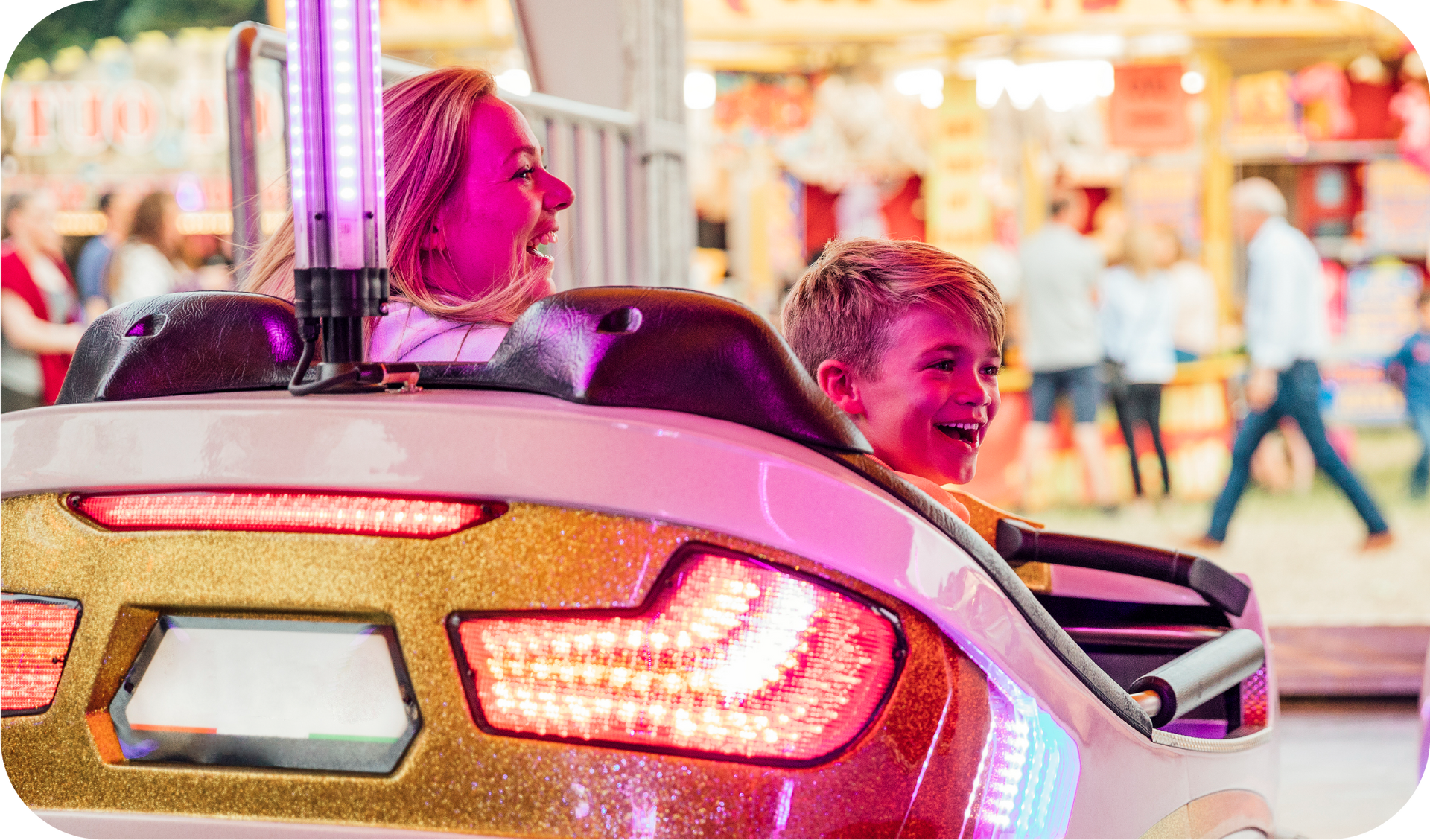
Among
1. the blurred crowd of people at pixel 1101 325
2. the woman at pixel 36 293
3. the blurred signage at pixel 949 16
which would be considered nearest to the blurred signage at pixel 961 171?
the blurred crowd of people at pixel 1101 325

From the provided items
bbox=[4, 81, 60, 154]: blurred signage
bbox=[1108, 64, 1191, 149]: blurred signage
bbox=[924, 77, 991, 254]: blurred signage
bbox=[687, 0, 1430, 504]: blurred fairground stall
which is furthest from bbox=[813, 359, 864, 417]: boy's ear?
bbox=[4, 81, 60, 154]: blurred signage

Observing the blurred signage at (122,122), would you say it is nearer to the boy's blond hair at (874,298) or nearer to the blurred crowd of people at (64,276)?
the blurred crowd of people at (64,276)

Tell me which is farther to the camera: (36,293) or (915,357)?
(36,293)

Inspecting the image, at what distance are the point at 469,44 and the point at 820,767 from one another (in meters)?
7.54

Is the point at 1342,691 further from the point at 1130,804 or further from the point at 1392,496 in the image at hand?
the point at 1392,496

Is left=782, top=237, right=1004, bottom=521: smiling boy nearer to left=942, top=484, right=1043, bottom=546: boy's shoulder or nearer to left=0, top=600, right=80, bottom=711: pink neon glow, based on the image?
left=942, top=484, right=1043, bottom=546: boy's shoulder

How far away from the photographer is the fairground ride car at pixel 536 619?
881 mm

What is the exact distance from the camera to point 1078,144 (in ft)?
26.7

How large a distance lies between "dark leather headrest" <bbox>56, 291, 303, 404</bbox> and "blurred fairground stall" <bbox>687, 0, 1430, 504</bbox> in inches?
252

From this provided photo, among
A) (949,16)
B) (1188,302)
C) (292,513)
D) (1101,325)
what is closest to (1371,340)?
(1188,302)

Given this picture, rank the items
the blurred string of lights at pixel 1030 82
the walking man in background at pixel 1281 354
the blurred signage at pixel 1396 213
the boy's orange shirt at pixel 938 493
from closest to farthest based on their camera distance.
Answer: the boy's orange shirt at pixel 938 493 < the walking man in background at pixel 1281 354 < the blurred string of lights at pixel 1030 82 < the blurred signage at pixel 1396 213

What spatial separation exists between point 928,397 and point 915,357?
0.05 metres

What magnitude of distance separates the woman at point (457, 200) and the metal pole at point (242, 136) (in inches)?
24.8

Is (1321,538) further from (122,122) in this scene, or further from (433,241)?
(122,122)
